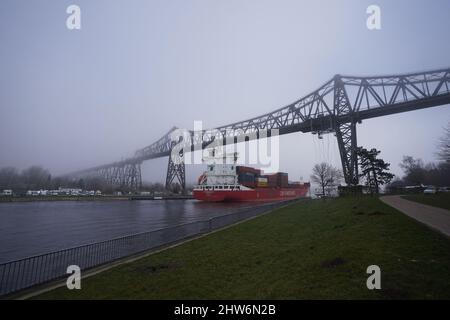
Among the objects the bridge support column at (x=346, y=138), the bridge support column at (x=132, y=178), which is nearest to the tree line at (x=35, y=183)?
the bridge support column at (x=132, y=178)

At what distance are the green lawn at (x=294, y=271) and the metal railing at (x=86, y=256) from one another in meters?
1.39

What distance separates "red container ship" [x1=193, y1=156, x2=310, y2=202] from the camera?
6078 cm

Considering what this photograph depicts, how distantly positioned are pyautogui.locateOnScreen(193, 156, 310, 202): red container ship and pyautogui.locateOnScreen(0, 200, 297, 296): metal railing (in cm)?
4073

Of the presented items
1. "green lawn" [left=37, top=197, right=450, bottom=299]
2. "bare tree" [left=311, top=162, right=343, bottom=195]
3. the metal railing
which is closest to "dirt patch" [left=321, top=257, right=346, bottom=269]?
"green lawn" [left=37, top=197, right=450, bottom=299]

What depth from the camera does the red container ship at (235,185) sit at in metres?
60.8

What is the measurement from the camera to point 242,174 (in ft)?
215

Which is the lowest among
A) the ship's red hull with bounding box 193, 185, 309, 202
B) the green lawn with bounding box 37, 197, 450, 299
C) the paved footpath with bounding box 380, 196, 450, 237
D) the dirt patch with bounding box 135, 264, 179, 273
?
the ship's red hull with bounding box 193, 185, 309, 202

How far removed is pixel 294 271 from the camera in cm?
827

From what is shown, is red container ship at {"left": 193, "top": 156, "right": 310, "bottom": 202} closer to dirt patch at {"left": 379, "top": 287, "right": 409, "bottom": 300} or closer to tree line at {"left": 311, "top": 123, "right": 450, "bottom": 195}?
tree line at {"left": 311, "top": 123, "right": 450, "bottom": 195}

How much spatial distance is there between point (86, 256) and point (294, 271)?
24.5 feet

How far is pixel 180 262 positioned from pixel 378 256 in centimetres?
664

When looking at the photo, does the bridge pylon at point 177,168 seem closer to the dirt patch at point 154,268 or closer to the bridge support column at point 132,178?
the bridge support column at point 132,178
